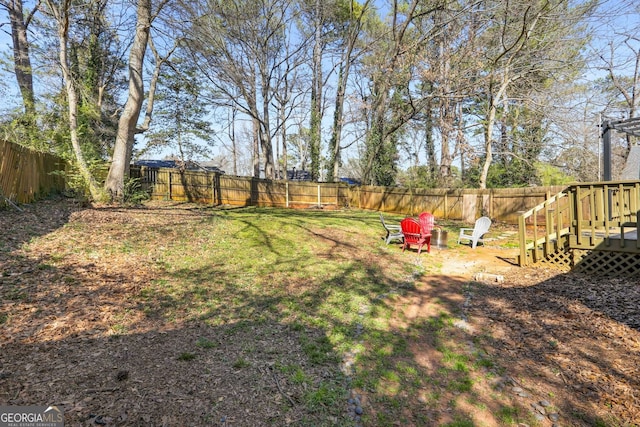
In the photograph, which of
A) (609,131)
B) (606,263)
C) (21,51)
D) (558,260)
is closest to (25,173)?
(21,51)

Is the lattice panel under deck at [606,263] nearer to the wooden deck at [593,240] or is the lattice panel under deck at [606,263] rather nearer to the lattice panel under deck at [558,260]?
the wooden deck at [593,240]

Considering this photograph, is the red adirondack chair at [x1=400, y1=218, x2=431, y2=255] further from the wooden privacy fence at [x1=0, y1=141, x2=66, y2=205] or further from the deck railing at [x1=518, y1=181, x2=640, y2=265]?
the wooden privacy fence at [x1=0, y1=141, x2=66, y2=205]

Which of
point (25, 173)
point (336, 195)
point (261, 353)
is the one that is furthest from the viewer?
point (336, 195)

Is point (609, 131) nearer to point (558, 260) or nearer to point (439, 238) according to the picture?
point (558, 260)

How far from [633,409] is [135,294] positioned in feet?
17.2

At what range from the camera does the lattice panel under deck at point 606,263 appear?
523 centimetres

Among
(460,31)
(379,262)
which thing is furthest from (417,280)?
(460,31)

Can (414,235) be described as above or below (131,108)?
below

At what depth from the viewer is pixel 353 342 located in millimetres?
3521

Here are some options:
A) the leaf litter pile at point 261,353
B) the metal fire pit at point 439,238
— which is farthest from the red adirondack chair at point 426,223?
the leaf litter pile at point 261,353

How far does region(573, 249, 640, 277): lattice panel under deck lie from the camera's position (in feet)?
17.2

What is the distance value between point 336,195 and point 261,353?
55.6 ft

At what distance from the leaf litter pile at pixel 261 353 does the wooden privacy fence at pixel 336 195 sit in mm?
7714

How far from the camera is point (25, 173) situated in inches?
279
